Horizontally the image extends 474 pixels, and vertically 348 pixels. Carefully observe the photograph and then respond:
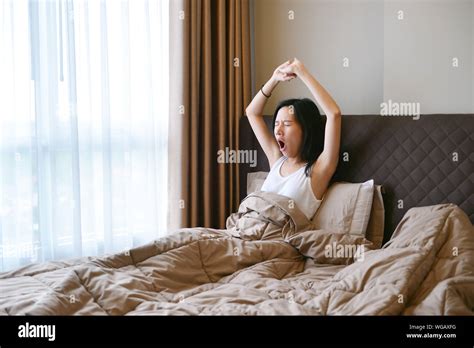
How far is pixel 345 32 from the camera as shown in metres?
2.84

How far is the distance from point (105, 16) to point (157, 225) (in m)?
1.17

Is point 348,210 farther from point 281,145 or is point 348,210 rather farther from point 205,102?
point 205,102

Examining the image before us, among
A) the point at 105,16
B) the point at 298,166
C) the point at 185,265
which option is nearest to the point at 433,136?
the point at 298,166

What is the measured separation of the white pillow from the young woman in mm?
51

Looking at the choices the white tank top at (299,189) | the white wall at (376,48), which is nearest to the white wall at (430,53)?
the white wall at (376,48)

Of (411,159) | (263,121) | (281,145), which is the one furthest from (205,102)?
(411,159)

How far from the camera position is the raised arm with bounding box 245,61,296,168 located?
2.64m

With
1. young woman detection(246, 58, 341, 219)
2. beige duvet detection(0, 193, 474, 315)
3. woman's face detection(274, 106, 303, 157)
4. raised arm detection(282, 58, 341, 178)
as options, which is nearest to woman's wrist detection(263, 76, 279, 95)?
young woman detection(246, 58, 341, 219)

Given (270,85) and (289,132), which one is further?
(270,85)

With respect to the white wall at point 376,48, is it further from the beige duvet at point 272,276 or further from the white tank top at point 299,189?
the beige duvet at point 272,276

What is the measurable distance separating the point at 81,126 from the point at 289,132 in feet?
3.61

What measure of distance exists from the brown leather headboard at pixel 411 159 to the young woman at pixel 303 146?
0.47 feet

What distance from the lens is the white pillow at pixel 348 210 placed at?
2.29m

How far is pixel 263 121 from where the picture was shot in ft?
9.03
